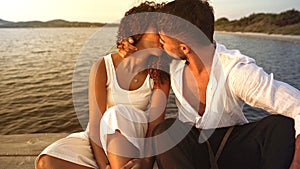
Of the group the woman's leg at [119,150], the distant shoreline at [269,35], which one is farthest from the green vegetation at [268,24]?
the woman's leg at [119,150]

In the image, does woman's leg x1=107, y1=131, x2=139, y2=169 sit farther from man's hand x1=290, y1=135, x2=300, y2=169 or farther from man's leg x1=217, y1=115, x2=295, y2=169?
man's hand x1=290, y1=135, x2=300, y2=169

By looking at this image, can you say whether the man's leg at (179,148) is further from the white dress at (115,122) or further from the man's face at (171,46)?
the man's face at (171,46)

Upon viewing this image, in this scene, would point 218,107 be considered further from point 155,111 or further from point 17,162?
point 17,162

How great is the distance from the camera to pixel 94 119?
2.05 meters

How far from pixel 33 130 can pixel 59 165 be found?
4.39 metres

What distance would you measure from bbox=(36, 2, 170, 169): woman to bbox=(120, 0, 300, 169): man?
133 mm

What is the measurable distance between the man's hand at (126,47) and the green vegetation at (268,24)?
731 inches

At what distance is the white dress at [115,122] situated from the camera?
1889 mm

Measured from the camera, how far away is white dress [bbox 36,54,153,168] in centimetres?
189

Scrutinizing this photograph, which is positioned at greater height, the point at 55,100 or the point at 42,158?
the point at 42,158

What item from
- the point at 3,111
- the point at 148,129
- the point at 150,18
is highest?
the point at 150,18

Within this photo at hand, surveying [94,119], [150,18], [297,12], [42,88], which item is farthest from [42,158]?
[297,12]

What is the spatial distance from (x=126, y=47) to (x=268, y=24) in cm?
2493

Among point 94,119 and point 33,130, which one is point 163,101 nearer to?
point 94,119
